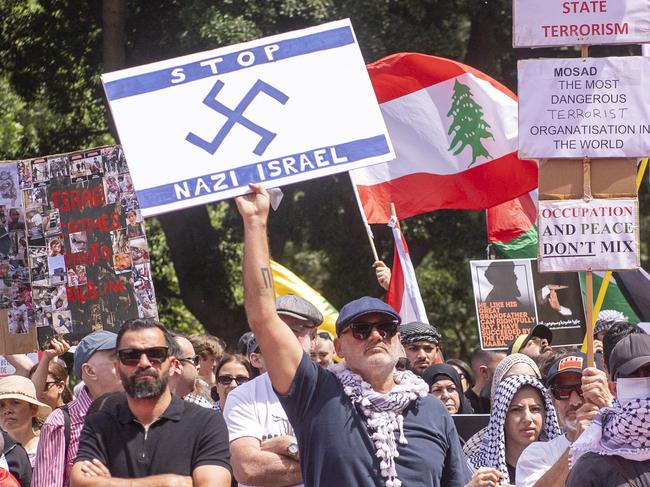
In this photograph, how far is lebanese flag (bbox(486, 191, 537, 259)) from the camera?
1189 cm

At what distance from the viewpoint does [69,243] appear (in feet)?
30.9

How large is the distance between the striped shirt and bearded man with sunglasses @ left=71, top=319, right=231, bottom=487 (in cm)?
49

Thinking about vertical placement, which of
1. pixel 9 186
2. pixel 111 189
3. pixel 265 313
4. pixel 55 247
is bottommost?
pixel 265 313

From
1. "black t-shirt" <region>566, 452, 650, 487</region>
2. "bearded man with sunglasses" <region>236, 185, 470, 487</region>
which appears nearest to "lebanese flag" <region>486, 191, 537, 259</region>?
"bearded man with sunglasses" <region>236, 185, 470, 487</region>

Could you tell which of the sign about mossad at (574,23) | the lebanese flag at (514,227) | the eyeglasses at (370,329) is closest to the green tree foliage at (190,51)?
the lebanese flag at (514,227)

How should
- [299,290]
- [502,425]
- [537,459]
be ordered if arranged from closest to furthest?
[537,459] → [502,425] → [299,290]

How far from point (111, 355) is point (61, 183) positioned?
3.13m

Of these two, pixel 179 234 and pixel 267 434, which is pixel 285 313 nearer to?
pixel 267 434

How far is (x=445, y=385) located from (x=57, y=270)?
296 centimetres

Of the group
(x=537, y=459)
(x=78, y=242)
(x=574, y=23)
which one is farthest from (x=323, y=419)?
(x=78, y=242)

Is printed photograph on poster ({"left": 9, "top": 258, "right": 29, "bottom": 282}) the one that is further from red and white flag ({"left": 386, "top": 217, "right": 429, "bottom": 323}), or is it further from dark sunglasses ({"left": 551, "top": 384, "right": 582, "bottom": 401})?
dark sunglasses ({"left": 551, "top": 384, "right": 582, "bottom": 401})

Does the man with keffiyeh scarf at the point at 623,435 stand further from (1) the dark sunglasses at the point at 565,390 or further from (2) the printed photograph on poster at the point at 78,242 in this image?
(2) the printed photograph on poster at the point at 78,242

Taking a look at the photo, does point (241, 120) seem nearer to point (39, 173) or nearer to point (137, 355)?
point (137, 355)

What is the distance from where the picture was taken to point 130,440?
18.0 feet
